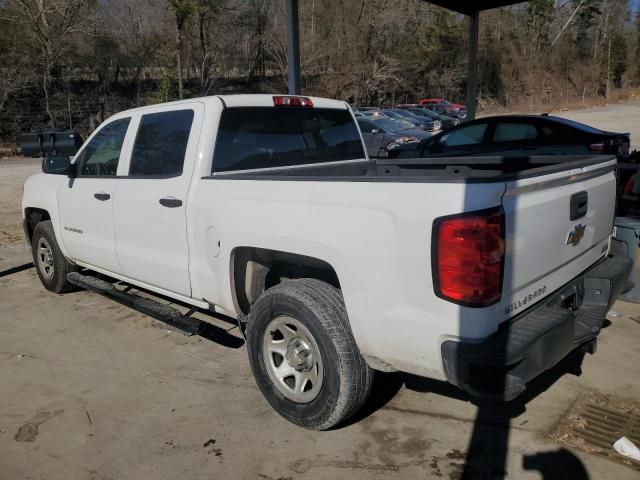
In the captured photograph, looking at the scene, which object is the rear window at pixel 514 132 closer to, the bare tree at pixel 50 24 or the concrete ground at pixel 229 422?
the concrete ground at pixel 229 422

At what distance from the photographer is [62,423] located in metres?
3.41

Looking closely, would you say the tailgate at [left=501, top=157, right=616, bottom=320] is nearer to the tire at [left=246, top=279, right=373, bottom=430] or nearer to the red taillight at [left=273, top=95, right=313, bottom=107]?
the tire at [left=246, top=279, right=373, bottom=430]

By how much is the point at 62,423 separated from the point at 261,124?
2.39 meters

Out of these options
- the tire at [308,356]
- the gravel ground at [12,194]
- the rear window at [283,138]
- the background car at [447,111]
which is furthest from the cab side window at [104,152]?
the background car at [447,111]

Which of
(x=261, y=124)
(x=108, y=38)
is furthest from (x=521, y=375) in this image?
(x=108, y=38)

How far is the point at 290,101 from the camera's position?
4.17m

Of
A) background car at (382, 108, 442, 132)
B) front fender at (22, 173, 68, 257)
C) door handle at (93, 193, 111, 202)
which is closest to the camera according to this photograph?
door handle at (93, 193, 111, 202)

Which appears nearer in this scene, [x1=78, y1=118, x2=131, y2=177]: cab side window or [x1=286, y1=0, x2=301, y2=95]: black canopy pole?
[x1=78, y1=118, x2=131, y2=177]: cab side window

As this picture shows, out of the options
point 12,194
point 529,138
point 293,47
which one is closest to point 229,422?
point 293,47

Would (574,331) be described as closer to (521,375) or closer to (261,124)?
(521,375)

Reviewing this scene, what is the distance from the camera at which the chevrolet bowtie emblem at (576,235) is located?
2932mm

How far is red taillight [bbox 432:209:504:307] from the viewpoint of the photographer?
231cm

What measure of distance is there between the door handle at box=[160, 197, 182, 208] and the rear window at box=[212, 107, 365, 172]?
338mm

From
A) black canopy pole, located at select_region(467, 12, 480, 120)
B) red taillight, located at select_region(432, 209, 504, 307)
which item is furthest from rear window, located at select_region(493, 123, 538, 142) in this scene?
red taillight, located at select_region(432, 209, 504, 307)
